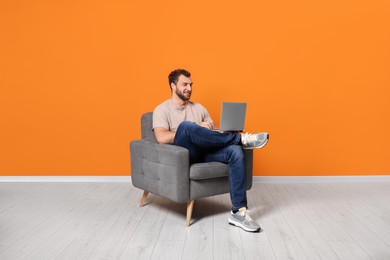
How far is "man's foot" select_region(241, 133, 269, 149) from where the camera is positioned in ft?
9.20

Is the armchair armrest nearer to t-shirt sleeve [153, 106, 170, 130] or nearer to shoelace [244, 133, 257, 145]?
t-shirt sleeve [153, 106, 170, 130]

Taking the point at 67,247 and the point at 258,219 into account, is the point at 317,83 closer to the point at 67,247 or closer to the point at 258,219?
the point at 258,219

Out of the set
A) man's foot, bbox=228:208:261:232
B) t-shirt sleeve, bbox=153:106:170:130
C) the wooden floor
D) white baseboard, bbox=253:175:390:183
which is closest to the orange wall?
white baseboard, bbox=253:175:390:183

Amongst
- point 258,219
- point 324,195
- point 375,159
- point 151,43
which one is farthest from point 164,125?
point 375,159

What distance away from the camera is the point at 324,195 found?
141 inches

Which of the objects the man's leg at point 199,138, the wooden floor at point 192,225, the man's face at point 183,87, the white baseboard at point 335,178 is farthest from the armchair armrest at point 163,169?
the white baseboard at point 335,178

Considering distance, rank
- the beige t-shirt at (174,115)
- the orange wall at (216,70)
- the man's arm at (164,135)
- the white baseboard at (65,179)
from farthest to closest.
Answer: the white baseboard at (65,179), the orange wall at (216,70), the beige t-shirt at (174,115), the man's arm at (164,135)

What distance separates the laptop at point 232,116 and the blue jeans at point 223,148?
50mm

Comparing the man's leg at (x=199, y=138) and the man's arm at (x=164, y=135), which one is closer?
the man's leg at (x=199, y=138)

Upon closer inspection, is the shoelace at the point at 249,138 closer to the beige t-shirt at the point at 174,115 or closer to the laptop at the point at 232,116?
the laptop at the point at 232,116

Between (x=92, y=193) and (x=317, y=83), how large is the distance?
2.43 metres

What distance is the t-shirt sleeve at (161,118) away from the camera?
3.08 meters

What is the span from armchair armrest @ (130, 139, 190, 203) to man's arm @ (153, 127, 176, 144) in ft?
0.20

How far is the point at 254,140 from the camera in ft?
9.30
